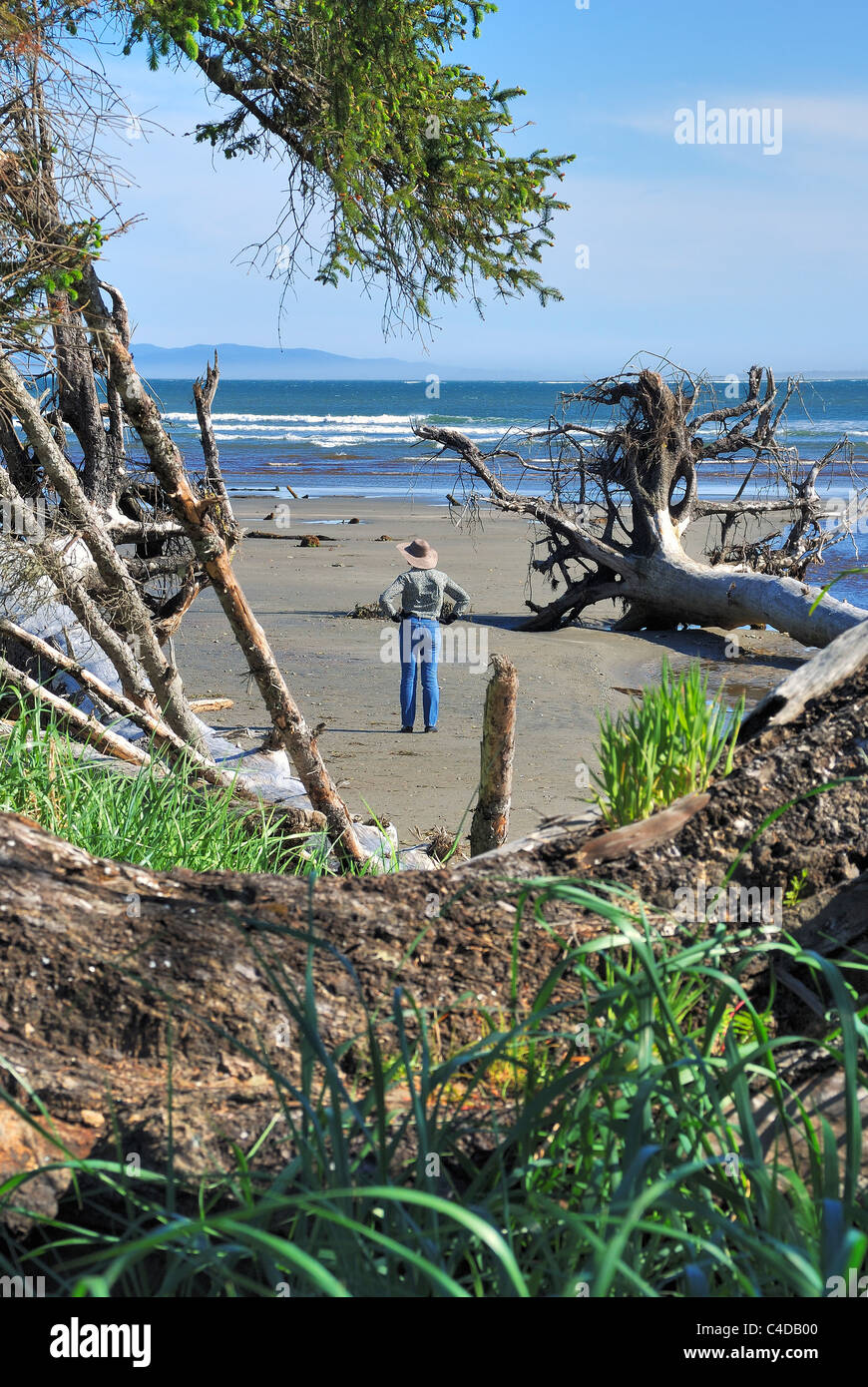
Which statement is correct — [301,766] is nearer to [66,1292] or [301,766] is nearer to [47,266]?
[47,266]

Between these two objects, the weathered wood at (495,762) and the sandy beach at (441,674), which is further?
the sandy beach at (441,674)

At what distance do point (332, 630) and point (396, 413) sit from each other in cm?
6561

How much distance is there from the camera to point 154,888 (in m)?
2.60

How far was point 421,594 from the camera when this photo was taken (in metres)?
10.2

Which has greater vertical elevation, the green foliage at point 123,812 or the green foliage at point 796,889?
the green foliage at point 796,889

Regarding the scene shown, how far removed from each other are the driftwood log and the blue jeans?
6.73 meters

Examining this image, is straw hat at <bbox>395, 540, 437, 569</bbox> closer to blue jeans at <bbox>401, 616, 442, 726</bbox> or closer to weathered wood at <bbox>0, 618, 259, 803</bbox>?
blue jeans at <bbox>401, 616, 442, 726</bbox>

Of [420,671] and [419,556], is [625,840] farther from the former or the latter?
[419,556]

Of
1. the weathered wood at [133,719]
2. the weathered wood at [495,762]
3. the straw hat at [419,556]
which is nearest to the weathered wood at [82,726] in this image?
the weathered wood at [133,719]

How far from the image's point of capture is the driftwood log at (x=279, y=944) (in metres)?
2.07

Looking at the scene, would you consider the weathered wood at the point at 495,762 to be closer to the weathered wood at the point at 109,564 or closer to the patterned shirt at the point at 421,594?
the weathered wood at the point at 109,564

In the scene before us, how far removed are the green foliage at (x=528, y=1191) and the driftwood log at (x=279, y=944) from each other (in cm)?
13

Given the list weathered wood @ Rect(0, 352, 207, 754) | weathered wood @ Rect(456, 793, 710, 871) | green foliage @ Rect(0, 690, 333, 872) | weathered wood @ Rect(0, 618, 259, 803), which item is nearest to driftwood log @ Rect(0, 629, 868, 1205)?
weathered wood @ Rect(456, 793, 710, 871)
